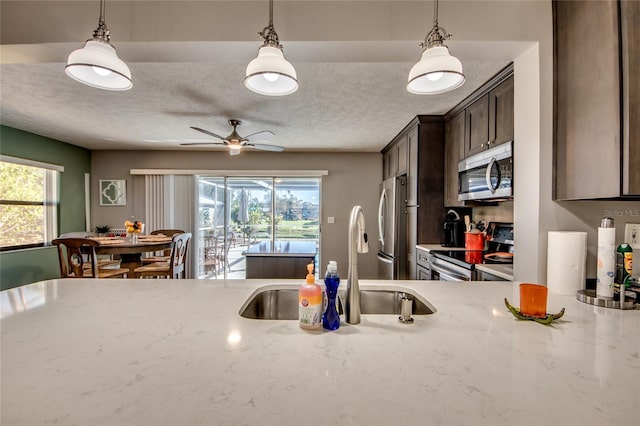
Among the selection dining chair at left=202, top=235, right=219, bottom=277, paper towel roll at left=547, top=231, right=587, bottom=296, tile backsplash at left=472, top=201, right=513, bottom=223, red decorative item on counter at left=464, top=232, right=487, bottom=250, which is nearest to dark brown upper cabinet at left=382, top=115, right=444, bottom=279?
tile backsplash at left=472, top=201, right=513, bottom=223

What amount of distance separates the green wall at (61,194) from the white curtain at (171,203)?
3.32ft

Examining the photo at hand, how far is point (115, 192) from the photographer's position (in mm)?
5258

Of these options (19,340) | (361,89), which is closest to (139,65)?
(361,89)

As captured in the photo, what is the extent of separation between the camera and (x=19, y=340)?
800 millimetres

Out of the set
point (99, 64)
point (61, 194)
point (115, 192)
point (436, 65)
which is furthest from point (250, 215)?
point (436, 65)

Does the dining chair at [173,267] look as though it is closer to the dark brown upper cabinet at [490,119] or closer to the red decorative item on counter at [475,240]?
the red decorative item on counter at [475,240]

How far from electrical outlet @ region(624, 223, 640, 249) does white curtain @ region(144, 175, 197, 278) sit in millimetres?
5221

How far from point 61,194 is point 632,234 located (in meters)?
6.30

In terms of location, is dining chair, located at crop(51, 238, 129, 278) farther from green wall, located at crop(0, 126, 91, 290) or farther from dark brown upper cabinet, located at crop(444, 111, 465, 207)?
dark brown upper cabinet, located at crop(444, 111, 465, 207)

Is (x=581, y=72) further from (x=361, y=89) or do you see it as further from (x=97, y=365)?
(x=97, y=365)

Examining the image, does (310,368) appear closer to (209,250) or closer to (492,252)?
(492,252)

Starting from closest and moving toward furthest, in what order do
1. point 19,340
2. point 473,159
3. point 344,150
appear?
point 19,340 < point 473,159 < point 344,150

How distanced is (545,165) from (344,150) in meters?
3.75

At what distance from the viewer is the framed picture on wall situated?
524 centimetres
